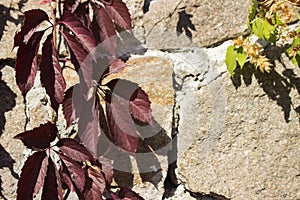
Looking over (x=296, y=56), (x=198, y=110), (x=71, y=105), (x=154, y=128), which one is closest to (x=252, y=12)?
(x=296, y=56)

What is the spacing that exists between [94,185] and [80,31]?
40 cm

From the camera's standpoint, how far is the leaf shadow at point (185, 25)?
4.46ft

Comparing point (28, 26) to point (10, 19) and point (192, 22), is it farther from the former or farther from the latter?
point (192, 22)

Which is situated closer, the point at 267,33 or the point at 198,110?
the point at 267,33

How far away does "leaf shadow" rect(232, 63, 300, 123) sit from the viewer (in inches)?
51.4

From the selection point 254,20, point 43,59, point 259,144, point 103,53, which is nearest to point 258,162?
point 259,144

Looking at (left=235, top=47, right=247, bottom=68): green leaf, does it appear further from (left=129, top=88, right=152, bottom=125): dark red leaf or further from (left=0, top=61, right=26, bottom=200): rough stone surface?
(left=0, top=61, right=26, bottom=200): rough stone surface

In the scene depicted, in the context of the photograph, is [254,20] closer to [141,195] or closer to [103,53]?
[103,53]

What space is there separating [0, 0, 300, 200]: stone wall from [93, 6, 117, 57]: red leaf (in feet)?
0.43

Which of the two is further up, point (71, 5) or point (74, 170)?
point (71, 5)

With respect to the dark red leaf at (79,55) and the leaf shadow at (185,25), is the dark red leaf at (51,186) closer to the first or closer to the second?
the dark red leaf at (79,55)

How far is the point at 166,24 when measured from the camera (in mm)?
1373

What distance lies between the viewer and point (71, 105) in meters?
1.23

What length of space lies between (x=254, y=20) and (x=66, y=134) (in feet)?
2.02
